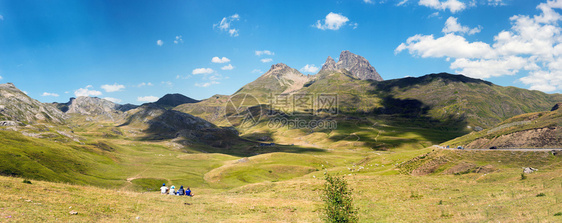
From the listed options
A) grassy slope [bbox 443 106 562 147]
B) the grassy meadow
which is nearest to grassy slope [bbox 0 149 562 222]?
the grassy meadow

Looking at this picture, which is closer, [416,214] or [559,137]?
[416,214]

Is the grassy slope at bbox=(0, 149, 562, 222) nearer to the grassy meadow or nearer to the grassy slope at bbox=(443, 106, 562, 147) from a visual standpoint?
the grassy meadow

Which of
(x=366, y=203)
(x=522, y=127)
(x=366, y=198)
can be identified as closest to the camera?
(x=366, y=203)

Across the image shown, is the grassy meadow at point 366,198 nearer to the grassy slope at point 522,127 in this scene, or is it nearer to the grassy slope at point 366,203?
the grassy slope at point 366,203

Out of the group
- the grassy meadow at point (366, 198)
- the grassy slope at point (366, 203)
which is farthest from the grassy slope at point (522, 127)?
the grassy slope at point (366, 203)

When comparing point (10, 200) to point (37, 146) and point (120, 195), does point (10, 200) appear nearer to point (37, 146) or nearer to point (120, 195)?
point (120, 195)

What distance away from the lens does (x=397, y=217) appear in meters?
34.2

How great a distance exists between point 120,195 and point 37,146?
9949cm

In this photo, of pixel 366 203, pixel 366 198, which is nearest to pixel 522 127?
pixel 366 198

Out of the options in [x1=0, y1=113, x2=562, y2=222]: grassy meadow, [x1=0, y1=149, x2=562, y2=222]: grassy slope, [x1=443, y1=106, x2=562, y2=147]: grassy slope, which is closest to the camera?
[x1=0, y1=149, x2=562, y2=222]: grassy slope

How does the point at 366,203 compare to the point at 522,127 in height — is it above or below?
below

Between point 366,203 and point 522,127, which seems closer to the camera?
point 366,203

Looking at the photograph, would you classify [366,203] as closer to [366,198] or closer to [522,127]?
[366,198]

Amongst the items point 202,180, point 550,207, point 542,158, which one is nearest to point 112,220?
point 550,207
